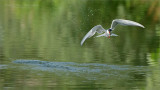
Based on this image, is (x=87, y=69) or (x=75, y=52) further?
(x=75, y=52)

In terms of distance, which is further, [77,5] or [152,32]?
[77,5]

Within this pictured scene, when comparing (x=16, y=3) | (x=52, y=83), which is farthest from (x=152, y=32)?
(x=16, y=3)

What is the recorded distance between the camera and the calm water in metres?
12.5

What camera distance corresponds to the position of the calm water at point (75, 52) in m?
12.5

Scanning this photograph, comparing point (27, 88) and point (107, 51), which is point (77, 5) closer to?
→ point (107, 51)

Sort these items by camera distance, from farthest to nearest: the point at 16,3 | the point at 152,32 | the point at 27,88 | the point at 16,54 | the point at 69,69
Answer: the point at 16,3 < the point at 152,32 < the point at 16,54 < the point at 69,69 < the point at 27,88

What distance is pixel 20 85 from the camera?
12133 mm

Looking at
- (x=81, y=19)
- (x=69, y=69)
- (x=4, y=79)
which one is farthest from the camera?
(x=81, y=19)

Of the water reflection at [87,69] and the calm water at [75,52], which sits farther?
the water reflection at [87,69]

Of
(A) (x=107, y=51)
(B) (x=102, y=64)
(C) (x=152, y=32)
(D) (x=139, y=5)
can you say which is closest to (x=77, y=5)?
(D) (x=139, y=5)

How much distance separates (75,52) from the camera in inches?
674

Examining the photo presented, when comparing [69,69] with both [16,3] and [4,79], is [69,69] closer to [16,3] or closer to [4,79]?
[4,79]

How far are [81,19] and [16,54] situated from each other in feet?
38.4

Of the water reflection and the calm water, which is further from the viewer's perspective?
the water reflection
